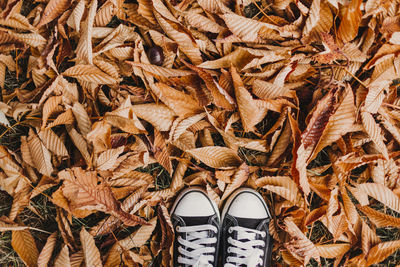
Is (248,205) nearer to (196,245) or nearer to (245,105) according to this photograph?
(196,245)

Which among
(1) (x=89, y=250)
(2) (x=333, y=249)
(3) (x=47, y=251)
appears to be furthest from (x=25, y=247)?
(2) (x=333, y=249)

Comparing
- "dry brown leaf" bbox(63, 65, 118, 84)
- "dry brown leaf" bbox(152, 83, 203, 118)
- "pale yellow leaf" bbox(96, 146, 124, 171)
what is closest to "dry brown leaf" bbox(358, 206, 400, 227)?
"dry brown leaf" bbox(152, 83, 203, 118)

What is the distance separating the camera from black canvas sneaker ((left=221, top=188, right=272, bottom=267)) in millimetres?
1080

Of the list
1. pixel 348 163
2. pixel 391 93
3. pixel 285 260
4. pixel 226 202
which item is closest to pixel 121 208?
pixel 226 202

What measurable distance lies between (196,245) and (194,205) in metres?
0.14

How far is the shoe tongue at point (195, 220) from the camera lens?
3.60 ft

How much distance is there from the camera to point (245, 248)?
109 cm

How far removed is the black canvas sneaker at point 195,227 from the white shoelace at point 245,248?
0.20ft

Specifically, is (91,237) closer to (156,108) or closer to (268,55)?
(156,108)

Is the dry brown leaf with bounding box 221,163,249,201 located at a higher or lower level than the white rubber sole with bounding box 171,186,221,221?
higher

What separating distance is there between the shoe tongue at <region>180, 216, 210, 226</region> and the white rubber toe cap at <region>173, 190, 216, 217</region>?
1 centimetres

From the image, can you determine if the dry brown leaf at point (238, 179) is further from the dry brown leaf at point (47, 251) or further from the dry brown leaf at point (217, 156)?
the dry brown leaf at point (47, 251)

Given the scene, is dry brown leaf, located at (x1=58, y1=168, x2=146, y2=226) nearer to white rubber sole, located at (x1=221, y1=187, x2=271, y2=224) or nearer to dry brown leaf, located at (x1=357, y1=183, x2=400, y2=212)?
white rubber sole, located at (x1=221, y1=187, x2=271, y2=224)

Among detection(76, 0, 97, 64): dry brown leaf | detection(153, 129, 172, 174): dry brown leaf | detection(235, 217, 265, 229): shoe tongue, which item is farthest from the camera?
detection(235, 217, 265, 229): shoe tongue
